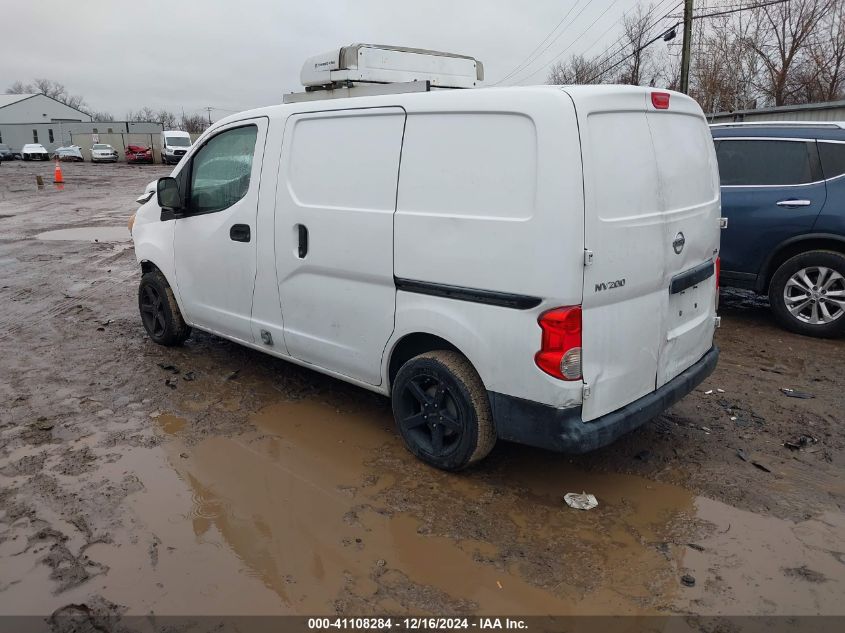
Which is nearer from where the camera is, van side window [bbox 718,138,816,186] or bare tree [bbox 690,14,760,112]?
van side window [bbox 718,138,816,186]

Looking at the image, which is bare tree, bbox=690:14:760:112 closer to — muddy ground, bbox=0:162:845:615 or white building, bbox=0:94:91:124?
muddy ground, bbox=0:162:845:615

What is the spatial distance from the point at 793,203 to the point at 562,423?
173 inches

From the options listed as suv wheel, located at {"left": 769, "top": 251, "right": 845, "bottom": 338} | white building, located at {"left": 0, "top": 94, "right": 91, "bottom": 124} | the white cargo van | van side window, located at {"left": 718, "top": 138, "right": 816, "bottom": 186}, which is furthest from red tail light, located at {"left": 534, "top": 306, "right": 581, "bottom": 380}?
white building, located at {"left": 0, "top": 94, "right": 91, "bottom": 124}

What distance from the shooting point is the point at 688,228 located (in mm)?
3637

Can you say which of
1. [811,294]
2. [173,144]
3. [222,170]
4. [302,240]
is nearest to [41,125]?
[173,144]

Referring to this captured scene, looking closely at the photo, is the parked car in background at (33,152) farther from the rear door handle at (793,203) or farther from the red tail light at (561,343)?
the red tail light at (561,343)

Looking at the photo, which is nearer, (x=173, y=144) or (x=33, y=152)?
(x=173, y=144)

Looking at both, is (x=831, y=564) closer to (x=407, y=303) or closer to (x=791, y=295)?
(x=407, y=303)

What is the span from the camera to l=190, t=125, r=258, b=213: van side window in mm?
4660

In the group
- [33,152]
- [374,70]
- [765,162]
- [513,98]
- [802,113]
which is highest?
[33,152]

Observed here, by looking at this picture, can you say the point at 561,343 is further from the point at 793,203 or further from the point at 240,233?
the point at 793,203

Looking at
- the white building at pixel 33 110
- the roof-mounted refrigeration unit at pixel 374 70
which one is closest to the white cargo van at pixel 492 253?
the roof-mounted refrigeration unit at pixel 374 70

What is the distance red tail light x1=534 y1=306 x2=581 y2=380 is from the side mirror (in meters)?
3.43

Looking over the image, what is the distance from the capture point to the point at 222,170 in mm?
4910
